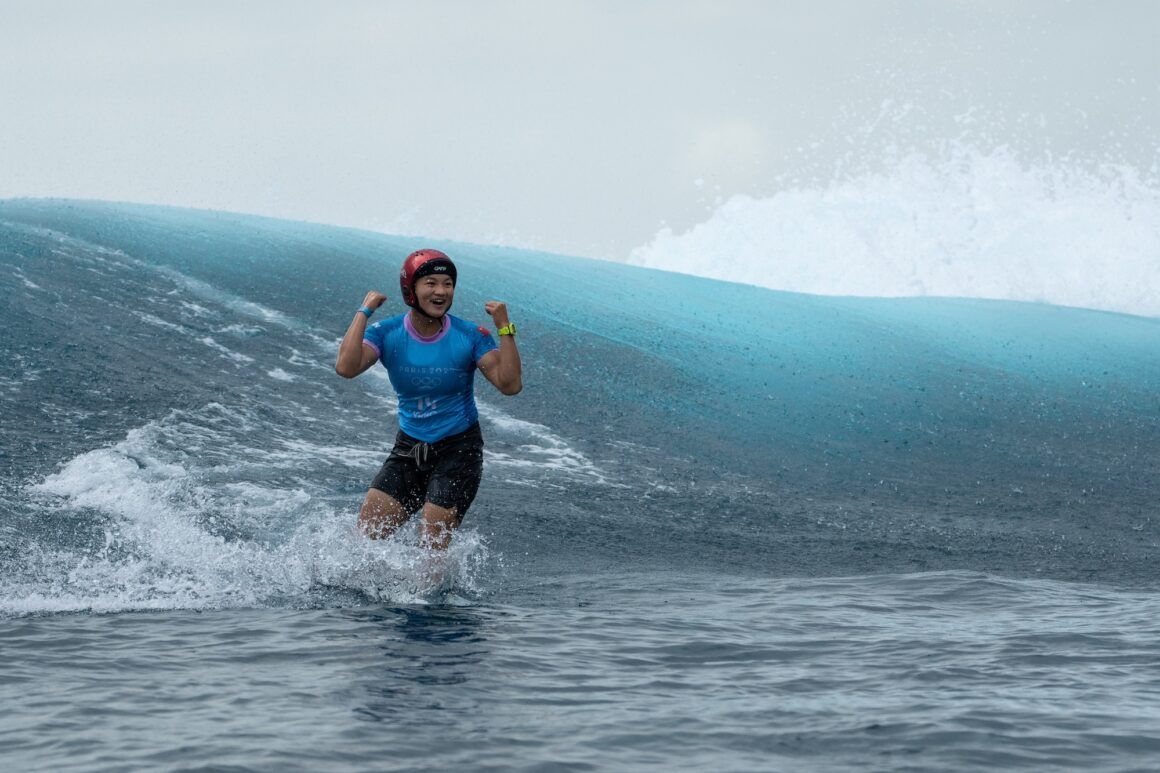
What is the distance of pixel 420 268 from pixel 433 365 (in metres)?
0.49

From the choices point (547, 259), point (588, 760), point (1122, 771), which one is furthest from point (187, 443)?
point (547, 259)

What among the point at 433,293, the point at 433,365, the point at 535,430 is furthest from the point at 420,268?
the point at 535,430

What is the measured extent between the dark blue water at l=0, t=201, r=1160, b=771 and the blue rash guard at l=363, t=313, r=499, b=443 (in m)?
0.68

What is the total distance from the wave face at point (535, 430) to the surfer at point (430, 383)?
0.30 m

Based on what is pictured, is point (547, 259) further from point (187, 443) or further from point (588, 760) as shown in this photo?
point (588, 760)

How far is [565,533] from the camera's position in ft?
31.1

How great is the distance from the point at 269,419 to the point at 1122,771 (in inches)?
333

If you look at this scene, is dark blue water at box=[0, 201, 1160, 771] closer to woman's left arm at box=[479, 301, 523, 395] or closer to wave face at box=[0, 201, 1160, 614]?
wave face at box=[0, 201, 1160, 614]

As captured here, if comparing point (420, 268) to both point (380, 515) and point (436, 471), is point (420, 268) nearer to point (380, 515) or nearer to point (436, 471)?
point (436, 471)

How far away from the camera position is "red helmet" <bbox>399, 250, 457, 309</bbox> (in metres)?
6.46

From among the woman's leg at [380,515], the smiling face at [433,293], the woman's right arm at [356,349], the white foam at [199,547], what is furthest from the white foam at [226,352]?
the smiling face at [433,293]

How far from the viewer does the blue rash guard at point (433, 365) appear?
21.6 feet

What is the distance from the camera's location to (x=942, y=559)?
9.68 m

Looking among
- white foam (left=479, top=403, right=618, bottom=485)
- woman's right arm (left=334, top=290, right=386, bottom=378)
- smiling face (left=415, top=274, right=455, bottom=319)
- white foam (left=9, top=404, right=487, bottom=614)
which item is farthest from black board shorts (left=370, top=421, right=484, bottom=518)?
white foam (left=479, top=403, right=618, bottom=485)
